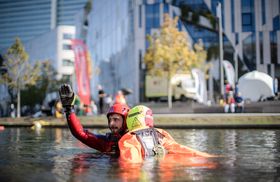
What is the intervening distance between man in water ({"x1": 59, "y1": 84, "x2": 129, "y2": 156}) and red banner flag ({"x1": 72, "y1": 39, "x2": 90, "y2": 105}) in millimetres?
21788

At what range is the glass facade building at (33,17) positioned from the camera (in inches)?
6713

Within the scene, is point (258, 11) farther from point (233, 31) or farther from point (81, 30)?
point (81, 30)

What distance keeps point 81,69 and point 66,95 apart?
23.0 m

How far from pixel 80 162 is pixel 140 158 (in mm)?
959

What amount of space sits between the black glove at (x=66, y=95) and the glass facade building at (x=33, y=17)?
539ft

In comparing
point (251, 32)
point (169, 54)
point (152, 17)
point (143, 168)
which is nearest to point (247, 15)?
point (251, 32)

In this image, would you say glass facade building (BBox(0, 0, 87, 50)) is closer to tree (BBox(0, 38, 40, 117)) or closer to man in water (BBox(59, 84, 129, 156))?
tree (BBox(0, 38, 40, 117))

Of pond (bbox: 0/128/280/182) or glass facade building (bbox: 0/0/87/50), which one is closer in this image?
pond (bbox: 0/128/280/182)

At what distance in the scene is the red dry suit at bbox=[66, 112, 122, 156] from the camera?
7895mm

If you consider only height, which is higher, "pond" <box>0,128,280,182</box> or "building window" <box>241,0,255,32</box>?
"building window" <box>241,0,255,32</box>

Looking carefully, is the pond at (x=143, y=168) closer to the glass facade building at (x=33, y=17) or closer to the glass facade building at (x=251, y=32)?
the glass facade building at (x=251, y=32)

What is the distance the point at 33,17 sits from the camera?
568 ft

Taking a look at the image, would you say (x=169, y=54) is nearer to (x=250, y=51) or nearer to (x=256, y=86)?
(x=256, y=86)

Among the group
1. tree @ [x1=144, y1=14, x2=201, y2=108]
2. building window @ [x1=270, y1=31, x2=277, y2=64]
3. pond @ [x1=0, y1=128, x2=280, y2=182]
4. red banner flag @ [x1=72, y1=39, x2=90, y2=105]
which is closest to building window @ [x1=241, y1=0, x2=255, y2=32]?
building window @ [x1=270, y1=31, x2=277, y2=64]
